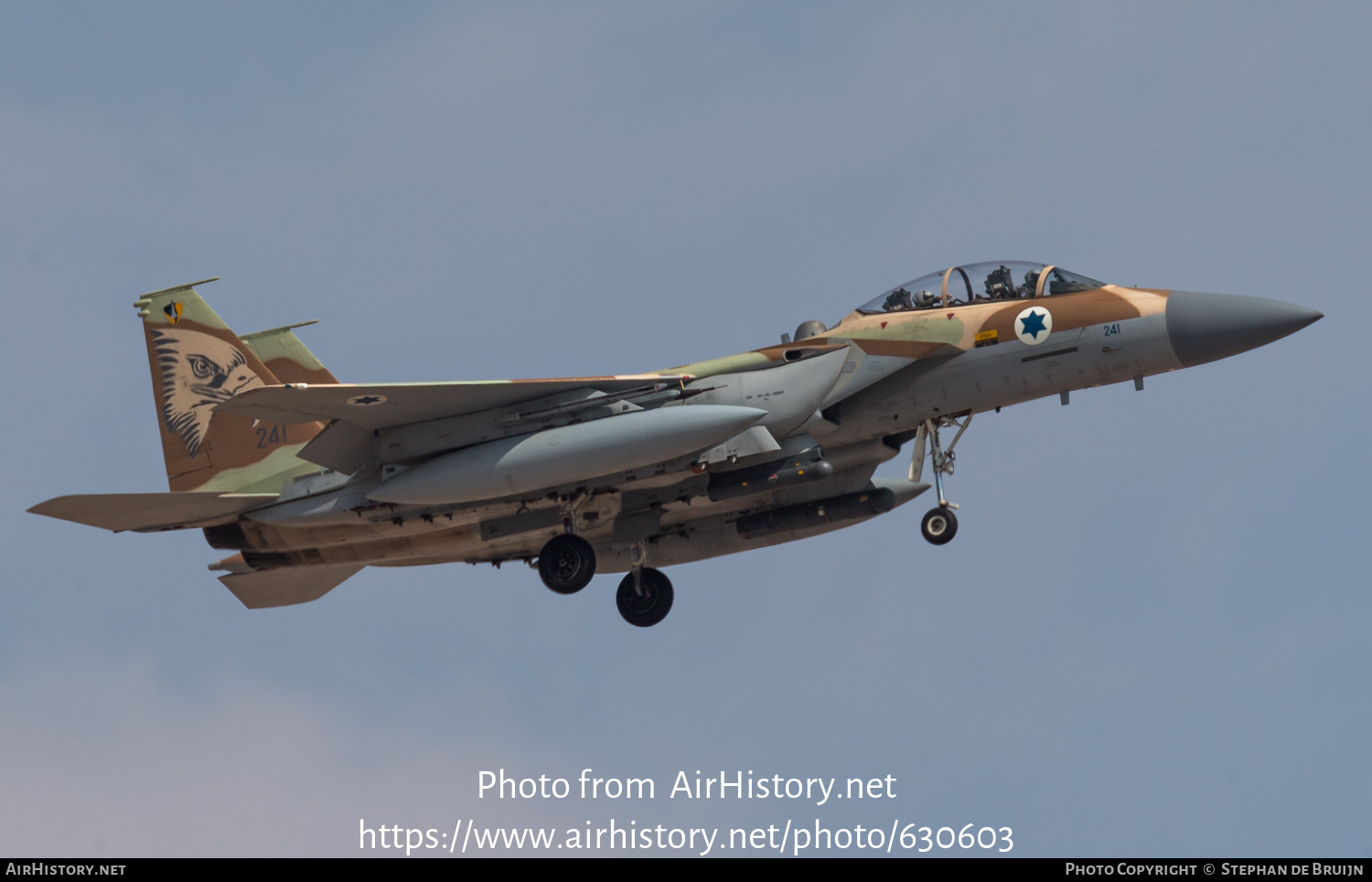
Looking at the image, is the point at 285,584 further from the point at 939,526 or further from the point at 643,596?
the point at 939,526

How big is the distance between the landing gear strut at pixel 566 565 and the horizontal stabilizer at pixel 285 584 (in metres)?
2.96

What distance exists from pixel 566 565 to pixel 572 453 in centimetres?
203

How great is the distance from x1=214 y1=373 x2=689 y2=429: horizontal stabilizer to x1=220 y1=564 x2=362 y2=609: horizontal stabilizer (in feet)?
10.5

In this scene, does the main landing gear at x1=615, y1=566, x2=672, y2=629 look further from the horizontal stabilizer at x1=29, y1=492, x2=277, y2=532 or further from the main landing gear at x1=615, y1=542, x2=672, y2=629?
the horizontal stabilizer at x1=29, y1=492, x2=277, y2=532

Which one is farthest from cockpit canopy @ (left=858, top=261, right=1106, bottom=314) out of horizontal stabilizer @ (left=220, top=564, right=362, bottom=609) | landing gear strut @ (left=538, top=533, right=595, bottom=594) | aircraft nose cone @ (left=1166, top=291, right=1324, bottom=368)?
horizontal stabilizer @ (left=220, top=564, right=362, bottom=609)

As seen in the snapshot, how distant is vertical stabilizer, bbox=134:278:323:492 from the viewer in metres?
21.0

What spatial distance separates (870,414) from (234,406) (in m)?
7.19

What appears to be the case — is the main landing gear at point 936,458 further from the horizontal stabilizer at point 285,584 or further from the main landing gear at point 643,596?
the horizontal stabilizer at point 285,584

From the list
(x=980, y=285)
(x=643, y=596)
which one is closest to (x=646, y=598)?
(x=643, y=596)

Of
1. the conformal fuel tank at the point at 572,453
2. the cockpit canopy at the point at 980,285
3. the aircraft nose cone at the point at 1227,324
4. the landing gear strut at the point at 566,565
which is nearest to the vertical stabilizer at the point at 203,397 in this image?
the conformal fuel tank at the point at 572,453

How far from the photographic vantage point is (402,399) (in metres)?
18.6

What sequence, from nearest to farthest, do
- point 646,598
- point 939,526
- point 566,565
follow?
point 939,526 < point 566,565 < point 646,598

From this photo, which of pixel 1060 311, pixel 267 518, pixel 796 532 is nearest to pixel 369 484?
pixel 267 518
